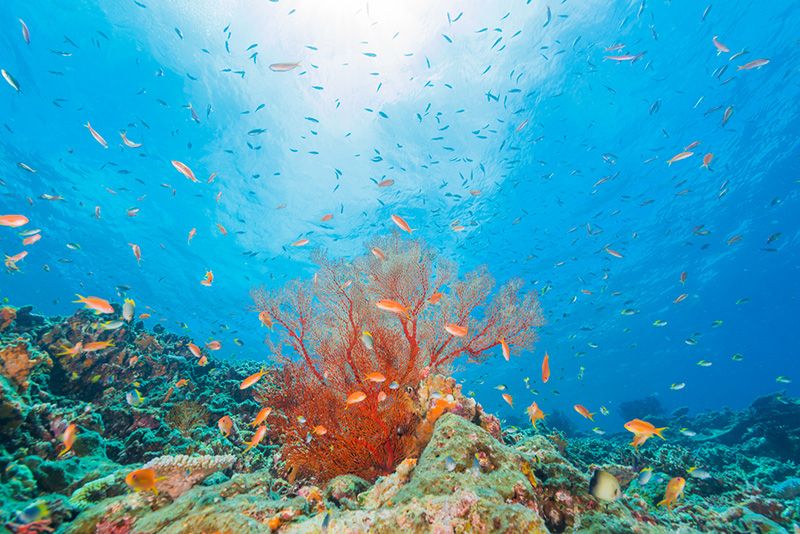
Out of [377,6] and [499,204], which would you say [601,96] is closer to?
[499,204]

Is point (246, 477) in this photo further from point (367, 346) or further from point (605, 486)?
point (605, 486)

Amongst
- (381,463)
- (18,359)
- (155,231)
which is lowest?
(381,463)

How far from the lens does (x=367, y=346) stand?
4891 mm

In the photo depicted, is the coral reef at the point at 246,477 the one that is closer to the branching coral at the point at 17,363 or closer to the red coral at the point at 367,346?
the branching coral at the point at 17,363

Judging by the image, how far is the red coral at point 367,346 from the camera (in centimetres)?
466

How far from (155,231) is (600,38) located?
39.3 meters

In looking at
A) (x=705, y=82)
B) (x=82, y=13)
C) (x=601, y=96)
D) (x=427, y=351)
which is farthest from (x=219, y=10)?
(x=705, y=82)

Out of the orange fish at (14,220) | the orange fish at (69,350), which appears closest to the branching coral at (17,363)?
the orange fish at (69,350)

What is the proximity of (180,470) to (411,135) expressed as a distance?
75.8ft

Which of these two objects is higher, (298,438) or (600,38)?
(600,38)

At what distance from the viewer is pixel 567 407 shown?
93.9 m

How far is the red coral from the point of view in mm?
4664

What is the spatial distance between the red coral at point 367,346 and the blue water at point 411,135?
11.1 ft

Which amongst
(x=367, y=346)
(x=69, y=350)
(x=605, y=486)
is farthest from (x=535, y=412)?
(x=69, y=350)
